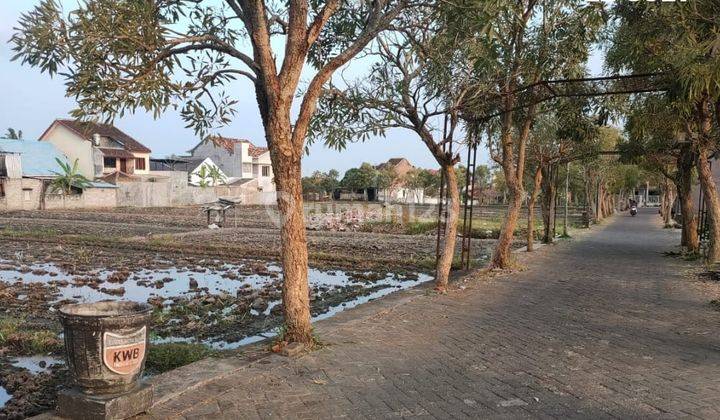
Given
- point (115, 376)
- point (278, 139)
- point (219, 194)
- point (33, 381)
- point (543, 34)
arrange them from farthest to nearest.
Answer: point (219, 194) < point (543, 34) < point (278, 139) < point (33, 381) < point (115, 376)

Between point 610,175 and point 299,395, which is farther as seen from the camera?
point 610,175

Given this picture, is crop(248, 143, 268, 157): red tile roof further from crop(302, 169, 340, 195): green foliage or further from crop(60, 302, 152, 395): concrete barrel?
crop(60, 302, 152, 395): concrete barrel

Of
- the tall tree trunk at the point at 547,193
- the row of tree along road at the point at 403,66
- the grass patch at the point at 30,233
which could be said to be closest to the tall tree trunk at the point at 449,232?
the row of tree along road at the point at 403,66

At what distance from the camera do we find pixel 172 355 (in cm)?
582

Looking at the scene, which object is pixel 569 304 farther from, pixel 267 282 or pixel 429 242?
pixel 429 242

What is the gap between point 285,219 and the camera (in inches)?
236

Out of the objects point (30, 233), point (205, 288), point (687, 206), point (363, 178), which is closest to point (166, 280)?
point (205, 288)

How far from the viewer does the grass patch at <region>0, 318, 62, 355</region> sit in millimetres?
6145

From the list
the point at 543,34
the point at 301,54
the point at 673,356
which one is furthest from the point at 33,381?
the point at 543,34

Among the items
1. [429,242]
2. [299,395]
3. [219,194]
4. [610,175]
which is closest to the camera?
[299,395]

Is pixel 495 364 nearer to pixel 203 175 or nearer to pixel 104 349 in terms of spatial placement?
pixel 104 349

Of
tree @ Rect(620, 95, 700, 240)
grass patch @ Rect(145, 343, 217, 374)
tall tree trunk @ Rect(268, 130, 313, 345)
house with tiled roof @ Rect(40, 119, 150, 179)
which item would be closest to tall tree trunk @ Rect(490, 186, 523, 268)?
tree @ Rect(620, 95, 700, 240)

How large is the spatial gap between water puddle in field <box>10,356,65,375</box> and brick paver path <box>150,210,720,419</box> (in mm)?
1967

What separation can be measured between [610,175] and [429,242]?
22.8 meters
